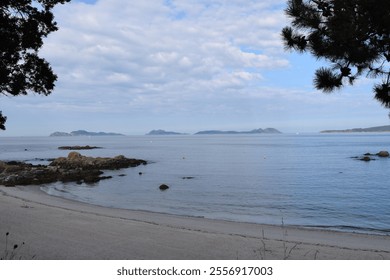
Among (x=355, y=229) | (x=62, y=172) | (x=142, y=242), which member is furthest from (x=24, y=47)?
(x=62, y=172)

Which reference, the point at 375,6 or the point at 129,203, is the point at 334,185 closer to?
the point at 129,203

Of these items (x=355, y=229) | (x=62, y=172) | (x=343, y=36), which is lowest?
A: (x=355, y=229)

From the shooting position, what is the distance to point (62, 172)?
3922 centimetres

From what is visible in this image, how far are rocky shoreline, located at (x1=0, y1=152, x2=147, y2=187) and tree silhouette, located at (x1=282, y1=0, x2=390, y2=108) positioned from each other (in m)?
30.3

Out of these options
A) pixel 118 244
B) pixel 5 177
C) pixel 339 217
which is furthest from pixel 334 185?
pixel 5 177

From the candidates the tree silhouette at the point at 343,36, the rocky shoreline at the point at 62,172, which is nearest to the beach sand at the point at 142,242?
the tree silhouette at the point at 343,36

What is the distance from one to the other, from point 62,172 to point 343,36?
1511 inches

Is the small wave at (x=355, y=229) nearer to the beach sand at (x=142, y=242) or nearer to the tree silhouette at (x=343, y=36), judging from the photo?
the beach sand at (x=142, y=242)

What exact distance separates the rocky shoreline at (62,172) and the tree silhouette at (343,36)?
99.5 ft

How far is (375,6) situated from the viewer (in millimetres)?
5641

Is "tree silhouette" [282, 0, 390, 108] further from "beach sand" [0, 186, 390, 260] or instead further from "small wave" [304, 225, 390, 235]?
"small wave" [304, 225, 390, 235]

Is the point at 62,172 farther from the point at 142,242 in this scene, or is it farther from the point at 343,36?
the point at 343,36

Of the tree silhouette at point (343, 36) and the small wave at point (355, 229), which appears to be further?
the small wave at point (355, 229)

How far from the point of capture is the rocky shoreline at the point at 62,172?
3304cm
